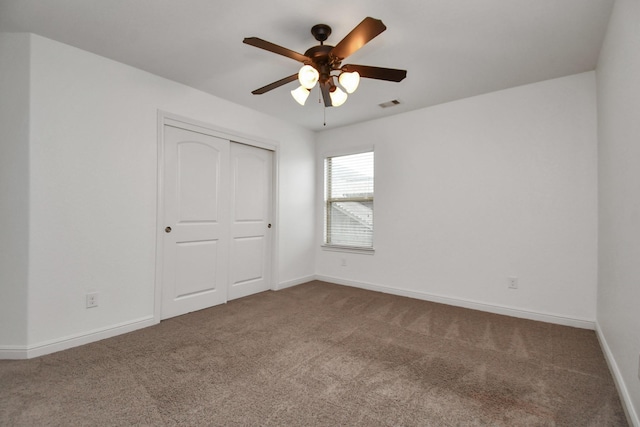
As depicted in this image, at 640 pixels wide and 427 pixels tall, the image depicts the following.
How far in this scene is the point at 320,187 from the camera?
15.8 ft

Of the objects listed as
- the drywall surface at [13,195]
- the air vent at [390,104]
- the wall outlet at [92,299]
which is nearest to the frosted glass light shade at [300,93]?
the air vent at [390,104]

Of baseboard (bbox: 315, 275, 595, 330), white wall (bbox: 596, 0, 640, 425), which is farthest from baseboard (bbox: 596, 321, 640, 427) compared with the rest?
baseboard (bbox: 315, 275, 595, 330)

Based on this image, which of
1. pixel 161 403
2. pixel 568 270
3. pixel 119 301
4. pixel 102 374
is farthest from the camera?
pixel 568 270

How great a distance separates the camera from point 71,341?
236 cm

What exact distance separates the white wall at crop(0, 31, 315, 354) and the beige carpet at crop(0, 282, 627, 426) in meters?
0.35

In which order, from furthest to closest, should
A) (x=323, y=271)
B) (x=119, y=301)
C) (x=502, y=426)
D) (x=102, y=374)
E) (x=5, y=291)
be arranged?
1. (x=323, y=271)
2. (x=119, y=301)
3. (x=5, y=291)
4. (x=102, y=374)
5. (x=502, y=426)

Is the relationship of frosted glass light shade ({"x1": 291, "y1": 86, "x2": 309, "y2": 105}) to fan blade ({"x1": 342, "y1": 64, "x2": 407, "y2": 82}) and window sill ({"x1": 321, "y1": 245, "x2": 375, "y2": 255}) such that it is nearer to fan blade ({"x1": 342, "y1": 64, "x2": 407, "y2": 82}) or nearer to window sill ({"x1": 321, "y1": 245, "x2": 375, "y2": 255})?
fan blade ({"x1": 342, "y1": 64, "x2": 407, "y2": 82})

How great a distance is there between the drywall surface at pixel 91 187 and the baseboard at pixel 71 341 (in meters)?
0.02

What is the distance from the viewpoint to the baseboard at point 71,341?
216cm

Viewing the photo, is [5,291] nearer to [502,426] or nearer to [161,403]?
[161,403]

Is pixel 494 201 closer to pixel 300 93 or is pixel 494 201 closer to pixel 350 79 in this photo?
pixel 350 79

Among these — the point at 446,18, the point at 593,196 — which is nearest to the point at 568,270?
the point at 593,196

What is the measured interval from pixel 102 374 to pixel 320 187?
3527 millimetres

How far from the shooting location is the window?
4340mm
